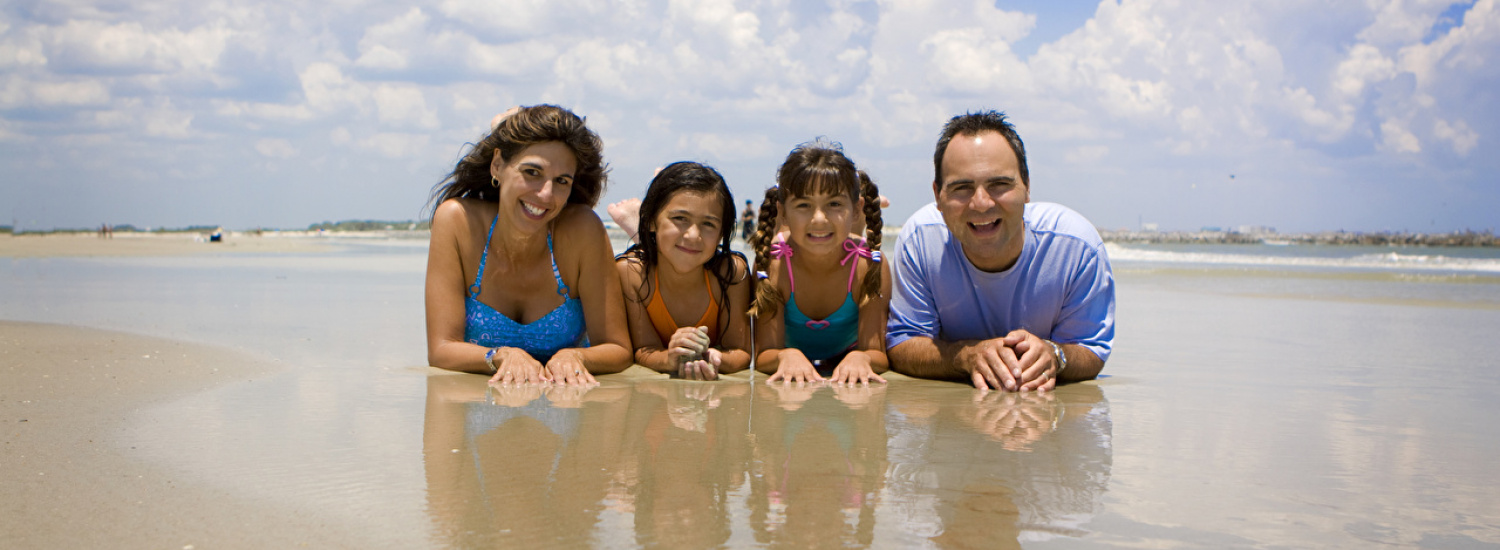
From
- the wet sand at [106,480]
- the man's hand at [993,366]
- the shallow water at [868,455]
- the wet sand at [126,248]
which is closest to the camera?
the wet sand at [106,480]

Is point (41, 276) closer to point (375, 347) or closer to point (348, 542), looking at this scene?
point (375, 347)

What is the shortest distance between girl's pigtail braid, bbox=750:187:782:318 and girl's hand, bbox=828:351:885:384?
0.52 m

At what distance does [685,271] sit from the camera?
4.54m

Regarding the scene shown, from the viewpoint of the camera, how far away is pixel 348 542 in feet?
6.19

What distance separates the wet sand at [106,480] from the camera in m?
1.92

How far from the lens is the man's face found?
3.84m

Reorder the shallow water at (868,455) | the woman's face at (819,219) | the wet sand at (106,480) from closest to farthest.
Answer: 1. the wet sand at (106,480)
2. the shallow water at (868,455)
3. the woman's face at (819,219)

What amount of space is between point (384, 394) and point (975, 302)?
2.53 m

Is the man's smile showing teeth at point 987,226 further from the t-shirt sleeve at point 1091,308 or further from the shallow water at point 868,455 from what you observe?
the shallow water at point 868,455

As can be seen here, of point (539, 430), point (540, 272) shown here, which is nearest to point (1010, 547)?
point (539, 430)

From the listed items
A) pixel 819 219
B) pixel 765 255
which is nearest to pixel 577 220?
A: pixel 765 255

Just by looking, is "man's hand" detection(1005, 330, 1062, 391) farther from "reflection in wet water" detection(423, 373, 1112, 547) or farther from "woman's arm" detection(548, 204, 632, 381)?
"woman's arm" detection(548, 204, 632, 381)

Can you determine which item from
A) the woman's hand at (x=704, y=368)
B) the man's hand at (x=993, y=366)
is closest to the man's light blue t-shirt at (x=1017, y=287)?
the man's hand at (x=993, y=366)

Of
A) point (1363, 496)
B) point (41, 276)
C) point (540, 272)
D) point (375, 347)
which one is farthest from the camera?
point (41, 276)
